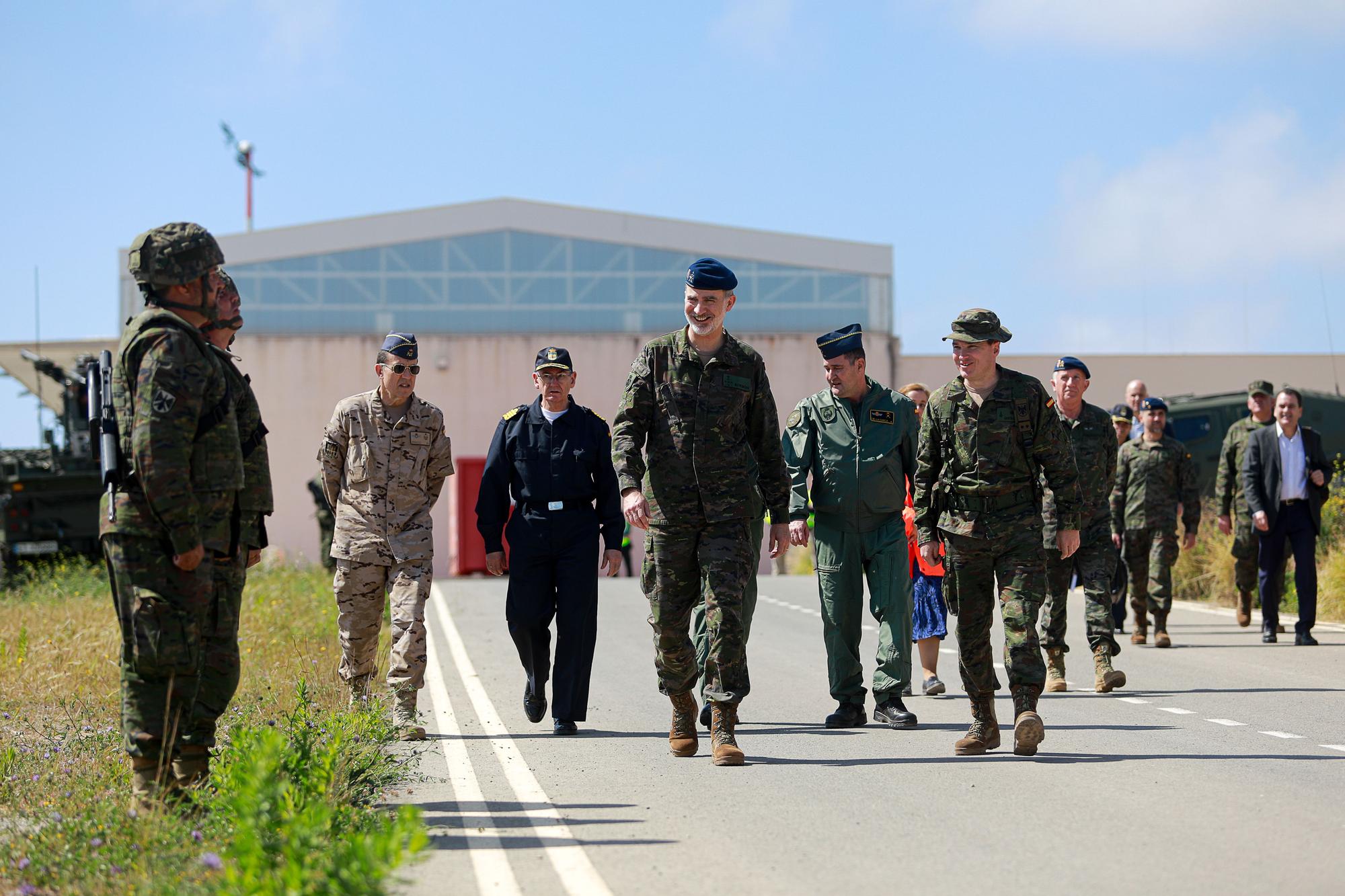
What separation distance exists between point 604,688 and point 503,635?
4772 millimetres

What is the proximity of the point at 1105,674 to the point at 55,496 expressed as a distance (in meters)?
17.6

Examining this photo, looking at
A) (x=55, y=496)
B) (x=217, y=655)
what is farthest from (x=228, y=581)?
(x=55, y=496)

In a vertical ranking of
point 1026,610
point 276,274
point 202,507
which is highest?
point 276,274

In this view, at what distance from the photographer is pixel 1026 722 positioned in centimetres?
742

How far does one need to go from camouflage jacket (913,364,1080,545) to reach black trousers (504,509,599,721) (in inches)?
87.7

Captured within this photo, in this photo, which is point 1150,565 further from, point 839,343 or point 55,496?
point 55,496

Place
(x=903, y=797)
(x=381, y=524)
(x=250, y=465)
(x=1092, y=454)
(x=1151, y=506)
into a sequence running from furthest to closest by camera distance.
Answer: (x=1151, y=506)
(x=1092, y=454)
(x=381, y=524)
(x=903, y=797)
(x=250, y=465)

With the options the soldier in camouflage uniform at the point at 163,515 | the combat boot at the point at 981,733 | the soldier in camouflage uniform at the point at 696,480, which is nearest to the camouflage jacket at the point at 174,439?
the soldier in camouflage uniform at the point at 163,515

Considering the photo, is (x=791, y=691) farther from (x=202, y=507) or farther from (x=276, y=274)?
(x=276, y=274)

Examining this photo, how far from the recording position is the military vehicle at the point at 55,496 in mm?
22625

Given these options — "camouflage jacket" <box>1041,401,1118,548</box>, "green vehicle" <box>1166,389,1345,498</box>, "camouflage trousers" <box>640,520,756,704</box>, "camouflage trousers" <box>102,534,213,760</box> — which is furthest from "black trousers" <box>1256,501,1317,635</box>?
"green vehicle" <box>1166,389,1345,498</box>

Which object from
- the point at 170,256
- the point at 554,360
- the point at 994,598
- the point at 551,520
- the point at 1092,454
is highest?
the point at 170,256

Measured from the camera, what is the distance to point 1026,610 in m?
7.55

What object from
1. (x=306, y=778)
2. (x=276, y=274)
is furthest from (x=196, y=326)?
(x=276, y=274)
